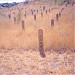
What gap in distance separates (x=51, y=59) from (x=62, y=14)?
526 millimetres

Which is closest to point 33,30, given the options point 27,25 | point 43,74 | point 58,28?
point 27,25

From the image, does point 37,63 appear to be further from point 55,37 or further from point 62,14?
point 62,14

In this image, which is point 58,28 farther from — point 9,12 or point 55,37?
point 9,12

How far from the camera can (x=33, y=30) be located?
9.21ft

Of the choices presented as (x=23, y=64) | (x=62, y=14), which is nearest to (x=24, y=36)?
(x=23, y=64)

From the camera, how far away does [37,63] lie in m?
2.79

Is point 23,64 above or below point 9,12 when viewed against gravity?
below

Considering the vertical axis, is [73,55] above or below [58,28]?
below

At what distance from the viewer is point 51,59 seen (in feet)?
9.12

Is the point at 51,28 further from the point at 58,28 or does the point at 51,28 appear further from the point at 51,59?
the point at 51,59

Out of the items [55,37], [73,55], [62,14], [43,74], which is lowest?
[43,74]

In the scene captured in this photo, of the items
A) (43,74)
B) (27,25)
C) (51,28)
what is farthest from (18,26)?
(43,74)

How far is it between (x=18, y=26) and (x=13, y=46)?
0.78 ft

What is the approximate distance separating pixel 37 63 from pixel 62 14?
24.6 inches
